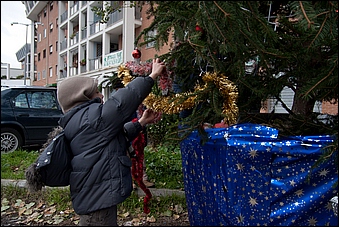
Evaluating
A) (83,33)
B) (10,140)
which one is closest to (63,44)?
(83,33)

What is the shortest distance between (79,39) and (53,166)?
88.8ft

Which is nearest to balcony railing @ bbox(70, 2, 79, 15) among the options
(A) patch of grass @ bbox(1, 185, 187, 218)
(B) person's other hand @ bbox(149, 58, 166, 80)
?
(A) patch of grass @ bbox(1, 185, 187, 218)

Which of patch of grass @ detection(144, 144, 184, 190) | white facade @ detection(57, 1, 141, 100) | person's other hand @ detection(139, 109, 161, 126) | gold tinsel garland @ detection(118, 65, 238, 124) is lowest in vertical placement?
patch of grass @ detection(144, 144, 184, 190)

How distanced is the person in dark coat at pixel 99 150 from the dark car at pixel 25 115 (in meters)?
5.96

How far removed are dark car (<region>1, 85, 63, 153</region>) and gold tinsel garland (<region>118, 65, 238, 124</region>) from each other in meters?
6.01

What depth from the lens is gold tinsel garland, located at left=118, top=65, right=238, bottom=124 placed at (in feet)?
6.79

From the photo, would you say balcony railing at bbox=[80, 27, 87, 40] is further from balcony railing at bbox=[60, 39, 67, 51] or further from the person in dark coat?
the person in dark coat

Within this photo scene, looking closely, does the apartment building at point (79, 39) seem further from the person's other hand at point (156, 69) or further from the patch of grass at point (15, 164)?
the person's other hand at point (156, 69)

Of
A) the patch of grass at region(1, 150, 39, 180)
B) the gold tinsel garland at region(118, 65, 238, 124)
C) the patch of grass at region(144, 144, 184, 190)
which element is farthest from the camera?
the patch of grass at region(1, 150, 39, 180)

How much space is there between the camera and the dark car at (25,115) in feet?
23.4

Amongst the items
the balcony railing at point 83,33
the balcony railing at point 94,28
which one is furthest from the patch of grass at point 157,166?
the balcony railing at point 83,33

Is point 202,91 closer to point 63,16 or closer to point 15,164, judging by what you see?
point 15,164

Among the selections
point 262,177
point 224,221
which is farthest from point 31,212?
point 262,177

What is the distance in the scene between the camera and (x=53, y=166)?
6.37 ft
